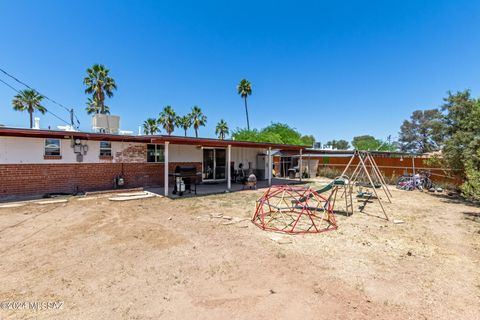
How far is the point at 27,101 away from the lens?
23891 millimetres

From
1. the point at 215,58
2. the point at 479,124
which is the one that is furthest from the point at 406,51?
the point at 215,58

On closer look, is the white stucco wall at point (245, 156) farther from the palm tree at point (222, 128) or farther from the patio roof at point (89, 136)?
the palm tree at point (222, 128)

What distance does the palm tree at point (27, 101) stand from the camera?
77.3 ft

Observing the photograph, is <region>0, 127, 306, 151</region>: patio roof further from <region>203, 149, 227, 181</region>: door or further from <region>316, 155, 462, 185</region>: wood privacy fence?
<region>316, 155, 462, 185</region>: wood privacy fence

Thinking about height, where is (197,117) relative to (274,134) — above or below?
above

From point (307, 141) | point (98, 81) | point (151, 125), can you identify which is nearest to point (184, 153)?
point (98, 81)

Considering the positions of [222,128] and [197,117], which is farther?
[222,128]

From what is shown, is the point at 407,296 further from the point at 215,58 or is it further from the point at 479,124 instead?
the point at 215,58

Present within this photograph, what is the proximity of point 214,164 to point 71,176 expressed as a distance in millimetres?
6849

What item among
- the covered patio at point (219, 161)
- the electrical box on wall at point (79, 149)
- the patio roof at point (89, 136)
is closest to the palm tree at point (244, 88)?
the covered patio at point (219, 161)

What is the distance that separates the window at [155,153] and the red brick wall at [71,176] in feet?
0.87

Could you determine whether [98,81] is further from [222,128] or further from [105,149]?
[222,128]

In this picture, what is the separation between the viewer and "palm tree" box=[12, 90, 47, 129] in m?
23.5

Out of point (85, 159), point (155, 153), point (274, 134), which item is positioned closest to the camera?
point (85, 159)
